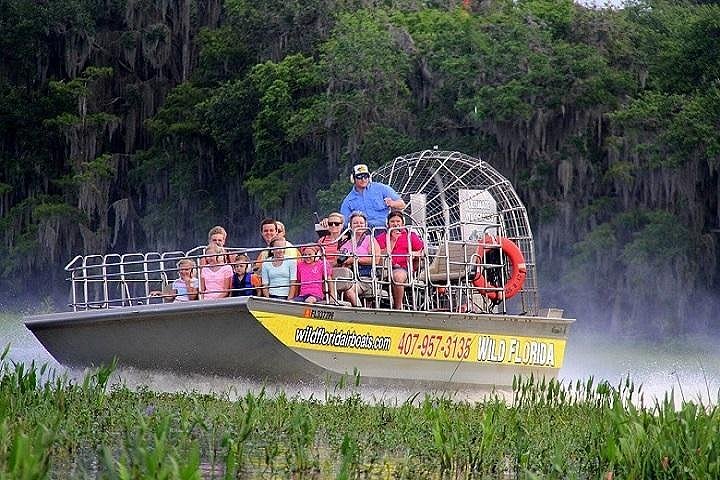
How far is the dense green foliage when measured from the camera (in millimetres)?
33281

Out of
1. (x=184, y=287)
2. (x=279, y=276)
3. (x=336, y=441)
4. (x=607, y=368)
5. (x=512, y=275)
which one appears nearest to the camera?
(x=336, y=441)

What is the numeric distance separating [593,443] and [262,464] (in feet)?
6.97

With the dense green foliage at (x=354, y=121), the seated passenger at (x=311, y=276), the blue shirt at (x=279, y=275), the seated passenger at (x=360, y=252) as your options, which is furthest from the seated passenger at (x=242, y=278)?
the dense green foliage at (x=354, y=121)

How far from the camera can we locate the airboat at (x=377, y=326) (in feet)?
43.2

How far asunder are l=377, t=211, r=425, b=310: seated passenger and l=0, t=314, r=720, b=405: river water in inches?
40.5

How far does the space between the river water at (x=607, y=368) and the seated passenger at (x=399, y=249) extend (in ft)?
3.37

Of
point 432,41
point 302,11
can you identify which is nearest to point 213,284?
point 432,41

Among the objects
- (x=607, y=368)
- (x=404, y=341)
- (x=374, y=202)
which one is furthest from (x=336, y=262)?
(x=607, y=368)

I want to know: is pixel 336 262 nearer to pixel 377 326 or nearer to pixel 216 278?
pixel 377 326

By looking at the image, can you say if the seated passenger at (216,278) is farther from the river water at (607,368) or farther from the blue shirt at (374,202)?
the blue shirt at (374,202)

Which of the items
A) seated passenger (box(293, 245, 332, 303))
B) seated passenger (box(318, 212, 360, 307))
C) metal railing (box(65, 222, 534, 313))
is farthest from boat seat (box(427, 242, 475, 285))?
seated passenger (box(293, 245, 332, 303))

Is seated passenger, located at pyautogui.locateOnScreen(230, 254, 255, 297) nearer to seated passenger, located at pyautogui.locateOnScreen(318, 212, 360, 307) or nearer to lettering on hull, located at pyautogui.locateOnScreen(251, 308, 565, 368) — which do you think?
seated passenger, located at pyautogui.locateOnScreen(318, 212, 360, 307)

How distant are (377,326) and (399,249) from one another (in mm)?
1140

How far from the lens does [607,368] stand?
2377 cm
